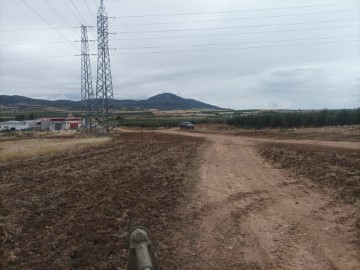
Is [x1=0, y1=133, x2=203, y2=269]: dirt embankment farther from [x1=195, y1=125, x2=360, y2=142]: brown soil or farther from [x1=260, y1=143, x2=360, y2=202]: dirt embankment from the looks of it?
[x1=195, y1=125, x2=360, y2=142]: brown soil

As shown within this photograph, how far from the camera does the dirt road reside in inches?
273

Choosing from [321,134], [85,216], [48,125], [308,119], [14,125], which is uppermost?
[85,216]

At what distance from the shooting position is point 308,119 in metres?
65.0

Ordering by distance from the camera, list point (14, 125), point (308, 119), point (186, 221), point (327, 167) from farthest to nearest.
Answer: point (14, 125) → point (308, 119) → point (327, 167) → point (186, 221)

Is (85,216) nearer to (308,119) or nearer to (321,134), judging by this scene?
(321,134)

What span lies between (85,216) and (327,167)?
32.0 feet

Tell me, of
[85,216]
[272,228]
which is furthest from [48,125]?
[272,228]

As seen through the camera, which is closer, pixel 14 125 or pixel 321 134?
pixel 321 134

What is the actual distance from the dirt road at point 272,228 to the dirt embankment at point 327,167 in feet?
2.20

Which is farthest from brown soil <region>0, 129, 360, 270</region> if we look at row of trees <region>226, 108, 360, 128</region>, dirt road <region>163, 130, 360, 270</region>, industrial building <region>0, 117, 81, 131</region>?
industrial building <region>0, 117, 81, 131</region>

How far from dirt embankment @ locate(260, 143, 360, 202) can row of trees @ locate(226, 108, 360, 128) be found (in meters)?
41.8

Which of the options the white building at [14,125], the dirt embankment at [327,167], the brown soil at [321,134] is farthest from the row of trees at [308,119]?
the white building at [14,125]

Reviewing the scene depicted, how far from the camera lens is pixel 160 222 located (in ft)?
30.2

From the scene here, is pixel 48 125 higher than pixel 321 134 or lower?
lower
